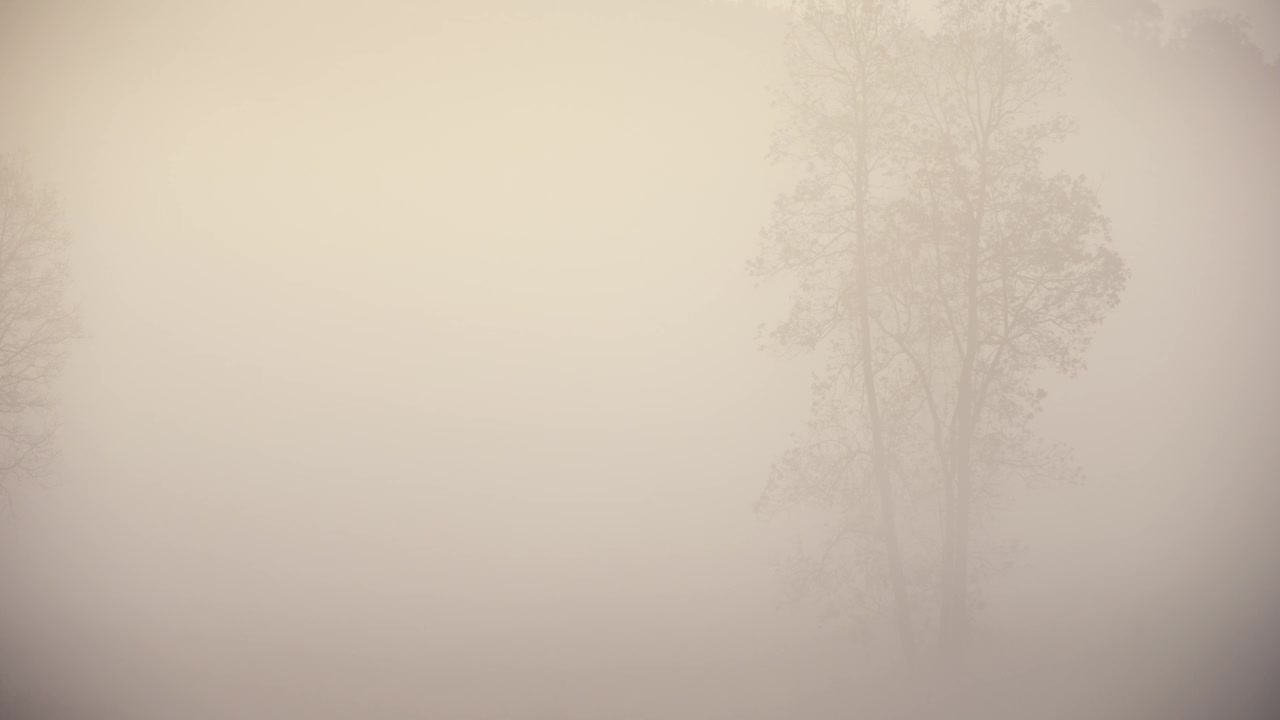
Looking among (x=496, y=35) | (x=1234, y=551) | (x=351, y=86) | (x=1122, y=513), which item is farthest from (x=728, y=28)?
(x=1234, y=551)

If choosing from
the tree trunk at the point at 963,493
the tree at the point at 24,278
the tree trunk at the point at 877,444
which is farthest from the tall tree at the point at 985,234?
the tree at the point at 24,278

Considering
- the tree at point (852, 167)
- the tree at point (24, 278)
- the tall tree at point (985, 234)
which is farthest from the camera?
the tree at point (24, 278)

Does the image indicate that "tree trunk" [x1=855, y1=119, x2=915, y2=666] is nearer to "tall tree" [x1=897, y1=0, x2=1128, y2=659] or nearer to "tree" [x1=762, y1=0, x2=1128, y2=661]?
"tree" [x1=762, y1=0, x2=1128, y2=661]

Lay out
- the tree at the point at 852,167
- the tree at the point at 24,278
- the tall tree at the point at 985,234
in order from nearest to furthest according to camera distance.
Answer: the tall tree at the point at 985,234, the tree at the point at 852,167, the tree at the point at 24,278

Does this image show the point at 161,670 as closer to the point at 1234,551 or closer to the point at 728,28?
the point at 1234,551

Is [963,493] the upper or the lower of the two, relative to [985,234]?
lower

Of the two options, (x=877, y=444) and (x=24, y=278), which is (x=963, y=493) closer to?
(x=877, y=444)

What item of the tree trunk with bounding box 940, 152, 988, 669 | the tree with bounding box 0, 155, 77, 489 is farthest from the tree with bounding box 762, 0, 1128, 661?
the tree with bounding box 0, 155, 77, 489

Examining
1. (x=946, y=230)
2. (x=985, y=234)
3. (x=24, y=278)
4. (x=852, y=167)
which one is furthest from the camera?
(x=24, y=278)

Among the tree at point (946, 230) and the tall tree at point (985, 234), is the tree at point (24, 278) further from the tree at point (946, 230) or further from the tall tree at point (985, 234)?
the tall tree at point (985, 234)

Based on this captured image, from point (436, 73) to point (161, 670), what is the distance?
26.6 meters

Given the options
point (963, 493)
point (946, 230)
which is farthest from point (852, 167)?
point (963, 493)

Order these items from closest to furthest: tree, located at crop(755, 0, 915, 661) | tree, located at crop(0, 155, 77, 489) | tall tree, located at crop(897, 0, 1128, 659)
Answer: tall tree, located at crop(897, 0, 1128, 659)
tree, located at crop(755, 0, 915, 661)
tree, located at crop(0, 155, 77, 489)

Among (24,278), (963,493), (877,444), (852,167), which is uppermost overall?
(852,167)
